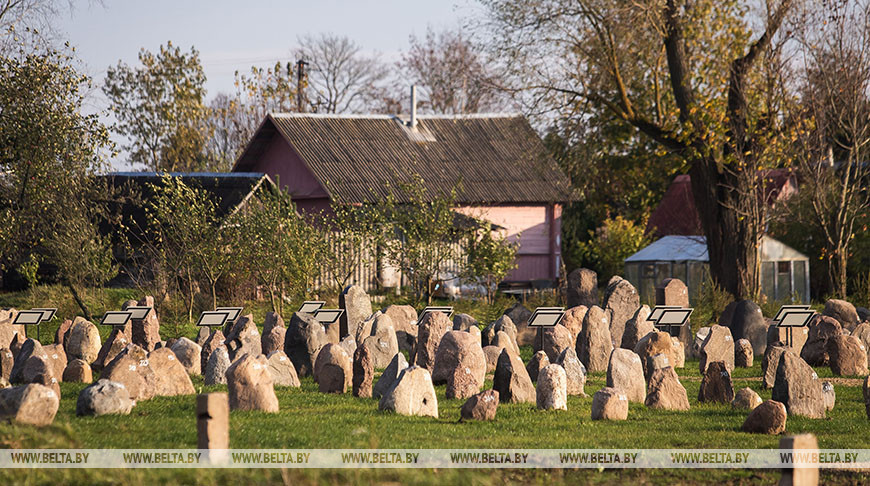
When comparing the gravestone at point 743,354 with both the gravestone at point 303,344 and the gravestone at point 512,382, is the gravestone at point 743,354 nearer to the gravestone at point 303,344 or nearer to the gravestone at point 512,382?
the gravestone at point 512,382

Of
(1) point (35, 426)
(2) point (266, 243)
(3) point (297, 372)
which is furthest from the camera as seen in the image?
(2) point (266, 243)

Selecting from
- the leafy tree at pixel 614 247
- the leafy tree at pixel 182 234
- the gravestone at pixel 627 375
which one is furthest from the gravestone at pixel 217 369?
the leafy tree at pixel 614 247

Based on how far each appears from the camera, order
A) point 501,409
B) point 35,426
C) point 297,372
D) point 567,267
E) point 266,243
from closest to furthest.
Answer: point 35,426 < point 501,409 < point 297,372 < point 266,243 < point 567,267

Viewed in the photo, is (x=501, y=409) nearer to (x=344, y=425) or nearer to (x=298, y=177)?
(x=344, y=425)

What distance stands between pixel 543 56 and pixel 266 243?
7.91 meters

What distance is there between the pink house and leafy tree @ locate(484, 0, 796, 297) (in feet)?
35.3

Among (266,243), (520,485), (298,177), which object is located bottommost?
(520,485)

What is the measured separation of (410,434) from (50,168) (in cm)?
1368

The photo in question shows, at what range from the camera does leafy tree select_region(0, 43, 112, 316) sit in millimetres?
19781

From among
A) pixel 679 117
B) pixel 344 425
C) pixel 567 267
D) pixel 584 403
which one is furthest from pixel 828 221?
pixel 344 425

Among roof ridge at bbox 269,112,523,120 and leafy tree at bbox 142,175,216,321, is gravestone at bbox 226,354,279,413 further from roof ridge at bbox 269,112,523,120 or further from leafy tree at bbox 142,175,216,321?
roof ridge at bbox 269,112,523,120

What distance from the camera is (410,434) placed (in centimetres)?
966

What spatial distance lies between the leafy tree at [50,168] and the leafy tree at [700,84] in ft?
32.5

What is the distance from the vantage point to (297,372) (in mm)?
15062
